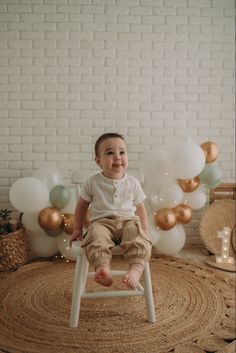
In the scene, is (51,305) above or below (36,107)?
below

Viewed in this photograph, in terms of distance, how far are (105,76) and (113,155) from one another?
1.50 meters

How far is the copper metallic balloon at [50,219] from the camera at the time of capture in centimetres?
299

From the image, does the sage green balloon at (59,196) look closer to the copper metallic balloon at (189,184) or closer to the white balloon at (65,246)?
the white balloon at (65,246)

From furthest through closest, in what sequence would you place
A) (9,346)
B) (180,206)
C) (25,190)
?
(180,206) < (25,190) < (9,346)

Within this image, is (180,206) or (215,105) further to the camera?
(215,105)

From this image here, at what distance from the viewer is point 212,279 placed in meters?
2.89

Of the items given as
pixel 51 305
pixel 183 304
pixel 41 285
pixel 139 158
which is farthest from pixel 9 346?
pixel 139 158

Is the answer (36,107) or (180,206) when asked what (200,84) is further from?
(36,107)

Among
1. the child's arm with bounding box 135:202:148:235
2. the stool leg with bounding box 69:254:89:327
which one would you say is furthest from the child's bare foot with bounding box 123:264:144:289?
the child's arm with bounding box 135:202:148:235

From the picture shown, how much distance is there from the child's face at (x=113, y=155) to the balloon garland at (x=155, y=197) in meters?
0.90

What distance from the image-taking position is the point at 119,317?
2.23 m

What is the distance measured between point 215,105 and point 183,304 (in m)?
1.89

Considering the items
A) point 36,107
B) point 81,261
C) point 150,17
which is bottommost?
point 81,261

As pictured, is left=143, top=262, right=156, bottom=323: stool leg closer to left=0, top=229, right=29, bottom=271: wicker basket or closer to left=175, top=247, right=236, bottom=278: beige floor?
left=175, top=247, right=236, bottom=278: beige floor
